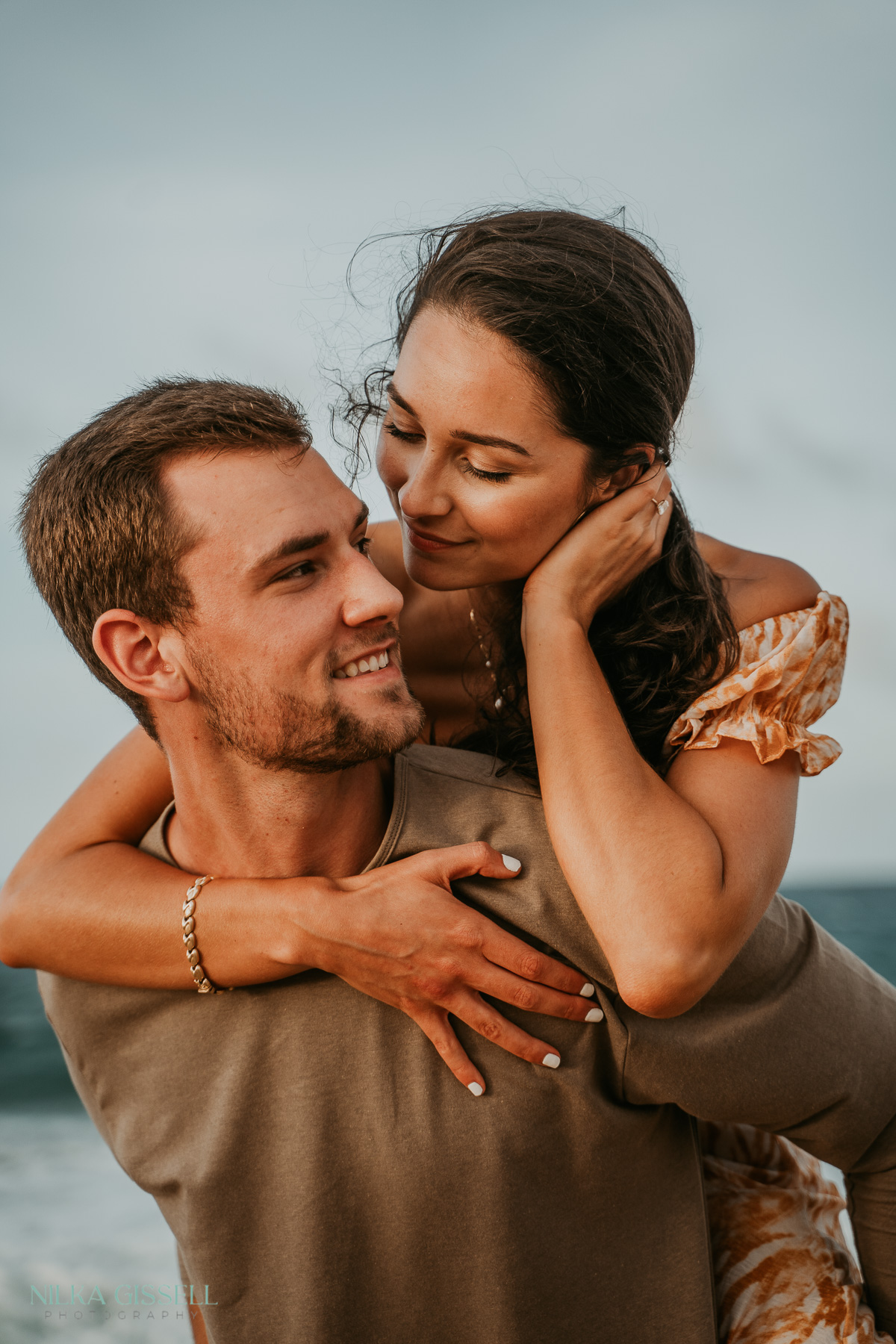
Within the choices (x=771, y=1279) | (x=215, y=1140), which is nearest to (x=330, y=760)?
(x=215, y=1140)

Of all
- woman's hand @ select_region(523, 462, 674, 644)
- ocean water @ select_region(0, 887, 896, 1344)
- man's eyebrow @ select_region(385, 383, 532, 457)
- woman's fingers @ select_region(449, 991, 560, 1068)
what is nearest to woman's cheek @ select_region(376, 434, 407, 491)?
man's eyebrow @ select_region(385, 383, 532, 457)

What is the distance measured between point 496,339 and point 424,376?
15 centimetres

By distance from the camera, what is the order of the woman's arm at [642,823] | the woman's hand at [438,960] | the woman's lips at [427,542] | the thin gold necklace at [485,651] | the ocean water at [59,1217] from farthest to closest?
the ocean water at [59,1217]
the thin gold necklace at [485,651]
the woman's lips at [427,542]
the woman's hand at [438,960]
the woman's arm at [642,823]

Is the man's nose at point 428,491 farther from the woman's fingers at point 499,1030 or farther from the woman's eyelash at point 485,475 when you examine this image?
the woman's fingers at point 499,1030

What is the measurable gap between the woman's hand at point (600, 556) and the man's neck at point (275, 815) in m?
0.48

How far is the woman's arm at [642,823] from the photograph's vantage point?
1.57m

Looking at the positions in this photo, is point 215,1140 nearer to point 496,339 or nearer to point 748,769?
point 748,769

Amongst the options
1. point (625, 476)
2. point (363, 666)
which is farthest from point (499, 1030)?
point (625, 476)

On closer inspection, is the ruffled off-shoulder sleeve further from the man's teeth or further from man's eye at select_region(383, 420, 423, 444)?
man's eye at select_region(383, 420, 423, 444)

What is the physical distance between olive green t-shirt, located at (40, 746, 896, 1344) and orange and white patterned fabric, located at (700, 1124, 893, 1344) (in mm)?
143

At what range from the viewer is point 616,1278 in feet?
5.86

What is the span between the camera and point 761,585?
7.04 ft

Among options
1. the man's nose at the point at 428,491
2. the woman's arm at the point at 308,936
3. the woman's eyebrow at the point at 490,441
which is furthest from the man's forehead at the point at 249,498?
the woman's arm at the point at 308,936

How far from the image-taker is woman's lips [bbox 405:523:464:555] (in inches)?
80.0
